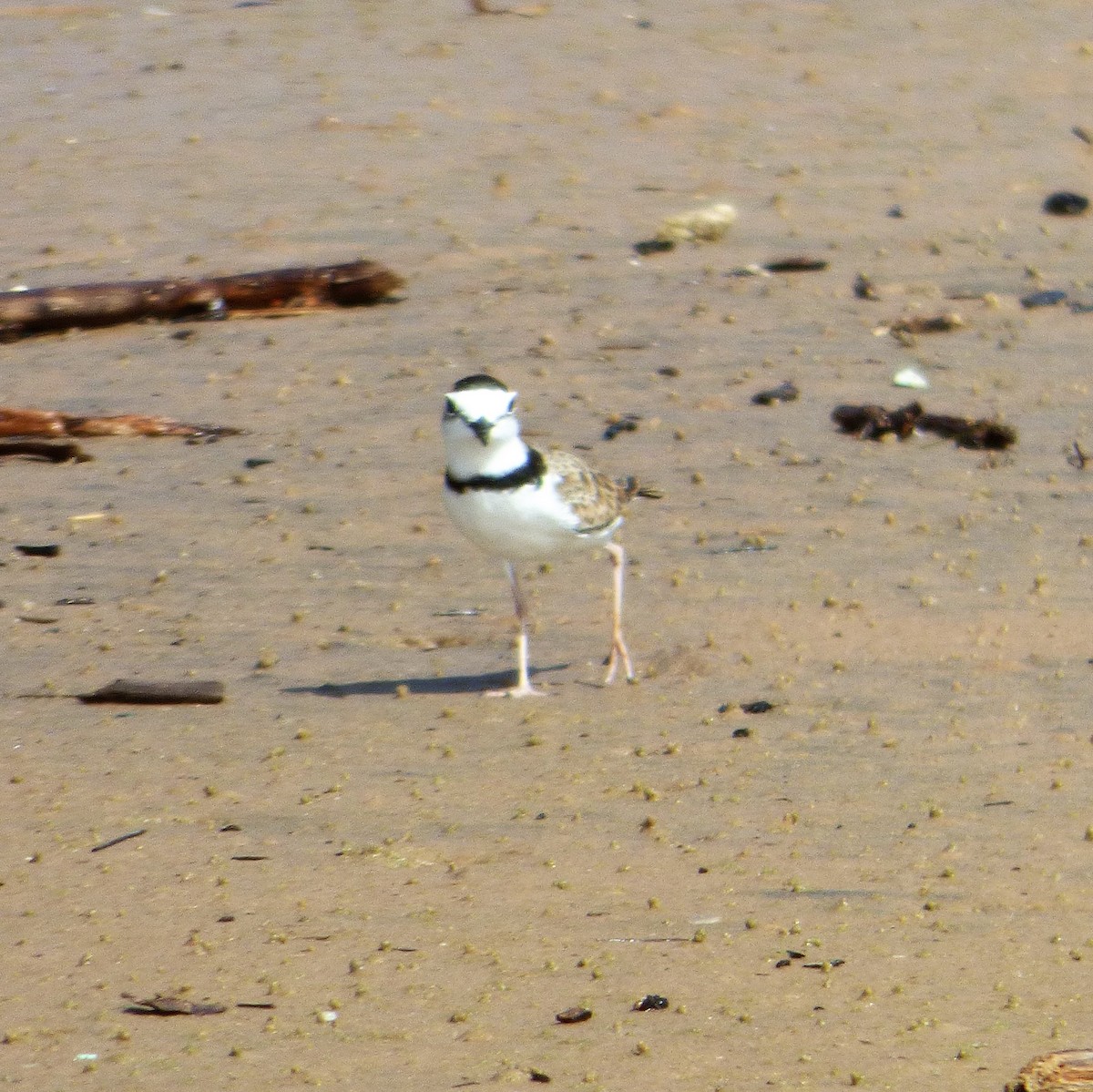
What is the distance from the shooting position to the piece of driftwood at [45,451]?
29.8ft

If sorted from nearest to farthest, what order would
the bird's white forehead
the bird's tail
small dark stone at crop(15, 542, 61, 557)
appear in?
the bird's white forehead < the bird's tail < small dark stone at crop(15, 542, 61, 557)

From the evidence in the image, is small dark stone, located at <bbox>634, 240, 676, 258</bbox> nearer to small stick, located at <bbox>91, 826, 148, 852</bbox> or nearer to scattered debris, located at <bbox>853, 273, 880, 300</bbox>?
scattered debris, located at <bbox>853, 273, 880, 300</bbox>

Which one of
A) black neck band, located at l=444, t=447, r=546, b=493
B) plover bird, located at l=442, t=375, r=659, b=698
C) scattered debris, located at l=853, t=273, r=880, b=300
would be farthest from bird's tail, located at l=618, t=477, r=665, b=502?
scattered debris, located at l=853, t=273, r=880, b=300

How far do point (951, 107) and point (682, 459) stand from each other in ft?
19.0

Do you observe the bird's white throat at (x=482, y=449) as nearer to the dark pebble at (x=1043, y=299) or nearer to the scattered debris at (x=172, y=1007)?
the scattered debris at (x=172, y=1007)

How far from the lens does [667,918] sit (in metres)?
5.00

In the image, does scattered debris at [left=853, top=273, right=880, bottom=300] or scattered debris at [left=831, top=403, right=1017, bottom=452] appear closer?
scattered debris at [left=831, top=403, right=1017, bottom=452]

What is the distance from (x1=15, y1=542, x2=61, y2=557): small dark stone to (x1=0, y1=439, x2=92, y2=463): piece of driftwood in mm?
1051

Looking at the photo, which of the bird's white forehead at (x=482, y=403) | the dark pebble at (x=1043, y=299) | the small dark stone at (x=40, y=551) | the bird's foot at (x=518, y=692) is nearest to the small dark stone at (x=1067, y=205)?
the dark pebble at (x=1043, y=299)

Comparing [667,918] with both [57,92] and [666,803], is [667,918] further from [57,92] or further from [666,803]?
[57,92]

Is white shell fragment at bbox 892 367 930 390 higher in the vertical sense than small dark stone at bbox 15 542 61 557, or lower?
lower

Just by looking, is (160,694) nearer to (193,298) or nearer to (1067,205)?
(193,298)

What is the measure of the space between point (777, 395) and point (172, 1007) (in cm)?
558

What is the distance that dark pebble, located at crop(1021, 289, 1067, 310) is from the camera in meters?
10.5
